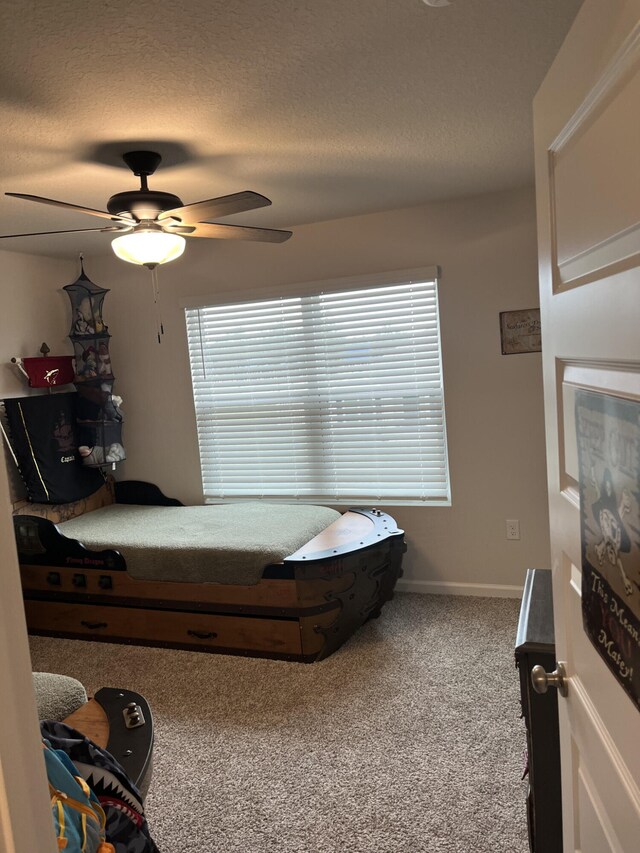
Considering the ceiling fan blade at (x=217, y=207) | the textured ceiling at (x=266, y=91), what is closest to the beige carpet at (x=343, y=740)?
the ceiling fan blade at (x=217, y=207)

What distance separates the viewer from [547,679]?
1249 millimetres

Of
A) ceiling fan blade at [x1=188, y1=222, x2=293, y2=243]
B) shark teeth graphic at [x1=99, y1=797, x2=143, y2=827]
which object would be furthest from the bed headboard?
shark teeth graphic at [x1=99, y1=797, x2=143, y2=827]

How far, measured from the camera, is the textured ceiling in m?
1.61

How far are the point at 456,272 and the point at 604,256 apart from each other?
3.09 metres

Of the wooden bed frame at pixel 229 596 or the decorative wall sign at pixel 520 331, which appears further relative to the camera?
the decorative wall sign at pixel 520 331

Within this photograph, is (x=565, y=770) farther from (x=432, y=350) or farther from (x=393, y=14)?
(x=432, y=350)

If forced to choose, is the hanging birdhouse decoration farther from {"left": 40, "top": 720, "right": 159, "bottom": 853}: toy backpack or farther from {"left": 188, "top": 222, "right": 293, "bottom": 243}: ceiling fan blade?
{"left": 40, "top": 720, "right": 159, "bottom": 853}: toy backpack

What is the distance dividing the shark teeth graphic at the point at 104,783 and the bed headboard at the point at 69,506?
9.46ft

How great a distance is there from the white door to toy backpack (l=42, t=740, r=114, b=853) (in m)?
0.95

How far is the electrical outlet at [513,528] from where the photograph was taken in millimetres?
3910

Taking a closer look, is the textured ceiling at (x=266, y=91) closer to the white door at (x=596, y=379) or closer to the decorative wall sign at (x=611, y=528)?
the white door at (x=596, y=379)

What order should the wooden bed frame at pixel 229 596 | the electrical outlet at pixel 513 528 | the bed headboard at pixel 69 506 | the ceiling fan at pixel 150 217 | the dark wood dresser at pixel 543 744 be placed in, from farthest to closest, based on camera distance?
the bed headboard at pixel 69 506
the electrical outlet at pixel 513 528
the wooden bed frame at pixel 229 596
the ceiling fan at pixel 150 217
the dark wood dresser at pixel 543 744

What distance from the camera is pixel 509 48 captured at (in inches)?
72.7

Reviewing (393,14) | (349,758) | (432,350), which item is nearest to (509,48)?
(393,14)
